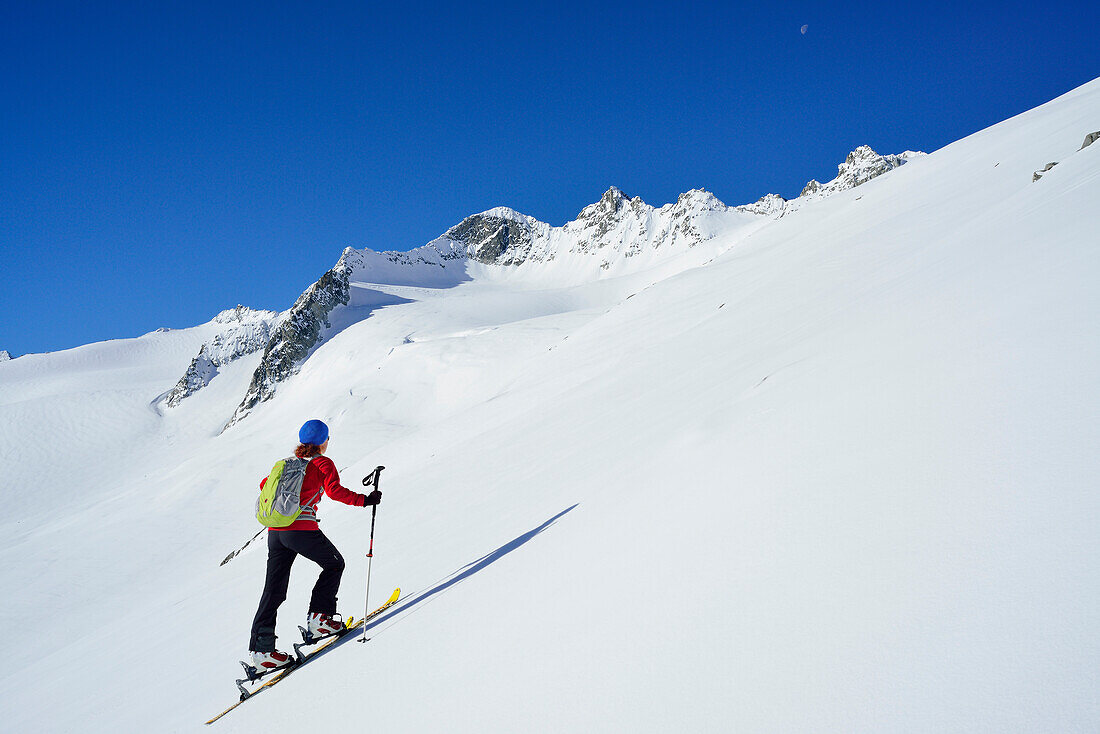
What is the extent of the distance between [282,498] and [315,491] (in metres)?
0.27

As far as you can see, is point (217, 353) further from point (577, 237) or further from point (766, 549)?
point (577, 237)

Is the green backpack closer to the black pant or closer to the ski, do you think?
the black pant

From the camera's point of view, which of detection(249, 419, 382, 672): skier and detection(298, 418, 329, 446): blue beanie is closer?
detection(249, 419, 382, 672): skier

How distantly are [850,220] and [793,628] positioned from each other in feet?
70.2

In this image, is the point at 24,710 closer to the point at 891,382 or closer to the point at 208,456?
the point at 891,382

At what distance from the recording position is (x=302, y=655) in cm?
445

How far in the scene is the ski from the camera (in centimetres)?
403

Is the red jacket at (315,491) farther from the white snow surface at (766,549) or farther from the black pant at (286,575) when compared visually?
the white snow surface at (766,549)

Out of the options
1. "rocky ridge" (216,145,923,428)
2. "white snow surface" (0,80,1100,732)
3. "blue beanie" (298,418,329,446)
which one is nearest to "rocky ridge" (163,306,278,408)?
"rocky ridge" (216,145,923,428)

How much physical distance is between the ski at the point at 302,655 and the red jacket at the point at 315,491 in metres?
0.90

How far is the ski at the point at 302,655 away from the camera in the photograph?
403 centimetres

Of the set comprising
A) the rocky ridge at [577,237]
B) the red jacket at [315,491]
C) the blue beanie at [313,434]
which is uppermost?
the rocky ridge at [577,237]

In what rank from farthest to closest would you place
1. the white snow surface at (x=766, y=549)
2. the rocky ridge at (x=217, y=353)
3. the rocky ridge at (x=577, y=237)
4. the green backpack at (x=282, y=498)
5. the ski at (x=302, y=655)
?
the rocky ridge at (x=577, y=237) < the rocky ridge at (x=217, y=353) < the green backpack at (x=282, y=498) < the ski at (x=302, y=655) < the white snow surface at (x=766, y=549)

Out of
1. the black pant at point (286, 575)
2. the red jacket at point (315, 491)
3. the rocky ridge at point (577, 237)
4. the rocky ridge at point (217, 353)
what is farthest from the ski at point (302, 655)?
the rocky ridge at point (217, 353)
